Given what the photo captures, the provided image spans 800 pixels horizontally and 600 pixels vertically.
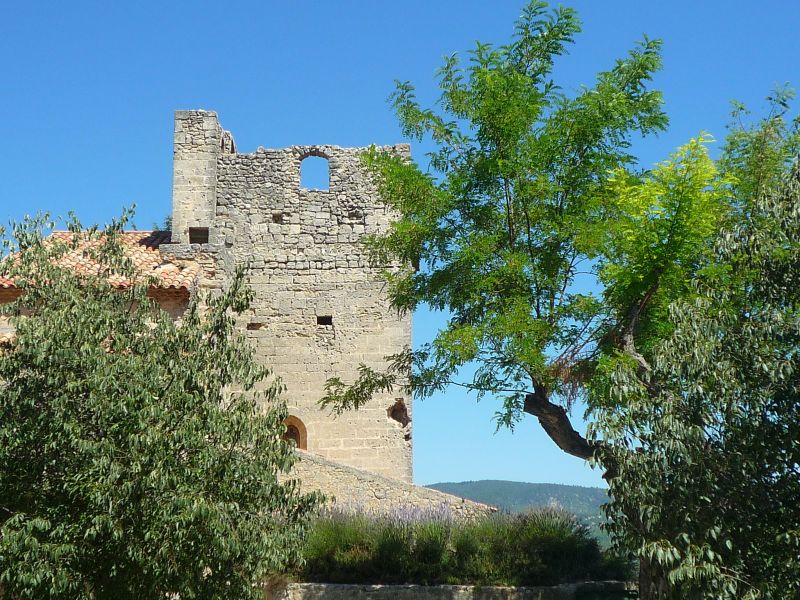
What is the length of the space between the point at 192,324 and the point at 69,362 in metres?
1.51

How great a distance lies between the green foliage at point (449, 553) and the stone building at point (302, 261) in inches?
184

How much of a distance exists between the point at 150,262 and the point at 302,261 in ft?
10.9

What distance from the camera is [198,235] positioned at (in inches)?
827

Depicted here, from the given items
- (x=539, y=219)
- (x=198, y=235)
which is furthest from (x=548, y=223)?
(x=198, y=235)

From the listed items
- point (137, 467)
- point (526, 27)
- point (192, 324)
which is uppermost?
point (526, 27)

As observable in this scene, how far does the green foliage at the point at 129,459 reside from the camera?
31.5 ft

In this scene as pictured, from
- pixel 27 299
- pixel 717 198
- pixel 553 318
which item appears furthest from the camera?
pixel 553 318

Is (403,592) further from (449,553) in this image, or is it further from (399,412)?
(399,412)

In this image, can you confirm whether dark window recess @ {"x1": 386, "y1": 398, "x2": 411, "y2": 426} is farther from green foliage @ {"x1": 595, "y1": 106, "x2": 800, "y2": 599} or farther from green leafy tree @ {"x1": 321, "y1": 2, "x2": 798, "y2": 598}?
green foliage @ {"x1": 595, "y1": 106, "x2": 800, "y2": 599}

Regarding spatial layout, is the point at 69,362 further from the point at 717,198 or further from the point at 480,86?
the point at 717,198

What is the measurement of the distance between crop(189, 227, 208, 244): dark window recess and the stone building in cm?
3

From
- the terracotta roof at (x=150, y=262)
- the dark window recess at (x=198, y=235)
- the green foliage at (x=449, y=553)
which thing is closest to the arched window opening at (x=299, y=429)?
the terracotta roof at (x=150, y=262)

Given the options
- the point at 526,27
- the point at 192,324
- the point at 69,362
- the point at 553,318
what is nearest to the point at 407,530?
the point at 553,318

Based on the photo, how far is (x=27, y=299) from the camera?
1113cm
